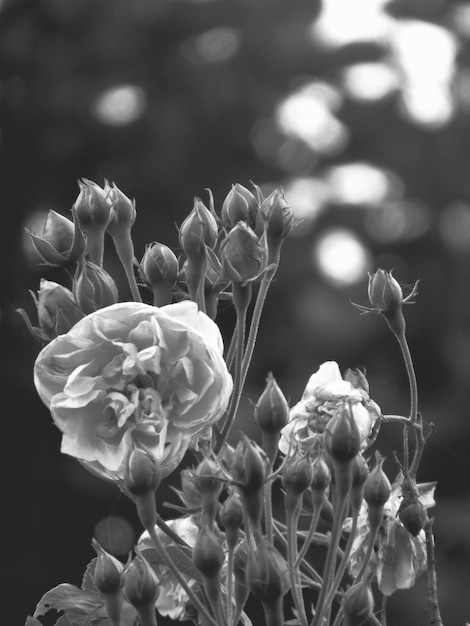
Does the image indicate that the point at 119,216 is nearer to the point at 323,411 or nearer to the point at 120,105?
the point at 323,411

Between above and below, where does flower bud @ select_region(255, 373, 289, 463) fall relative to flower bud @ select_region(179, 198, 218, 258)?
below

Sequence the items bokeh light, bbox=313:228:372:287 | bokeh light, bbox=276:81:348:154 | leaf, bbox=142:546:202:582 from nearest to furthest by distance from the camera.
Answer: leaf, bbox=142:546:202:582, bokeh light, bbox=313:228:372:287, bokeh light, bbox=276:81:348:154

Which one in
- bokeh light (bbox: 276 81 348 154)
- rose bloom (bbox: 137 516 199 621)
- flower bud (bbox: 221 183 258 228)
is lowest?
bokeh light (bbox: 276 81 348 154)

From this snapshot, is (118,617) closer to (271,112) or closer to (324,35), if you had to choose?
(271,112)

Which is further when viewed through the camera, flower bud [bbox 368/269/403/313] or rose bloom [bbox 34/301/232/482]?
flower bud [bbox 368/269/403/313]

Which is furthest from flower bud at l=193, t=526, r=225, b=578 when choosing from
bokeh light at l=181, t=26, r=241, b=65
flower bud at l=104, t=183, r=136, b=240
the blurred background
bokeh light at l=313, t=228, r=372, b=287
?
bokeh light at l=181, t=26, r=241, b=65

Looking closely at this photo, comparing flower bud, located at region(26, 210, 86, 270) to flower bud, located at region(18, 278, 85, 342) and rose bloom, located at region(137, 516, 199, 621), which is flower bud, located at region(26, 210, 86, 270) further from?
rose bloom, located at region(137, 516, 199, 621)

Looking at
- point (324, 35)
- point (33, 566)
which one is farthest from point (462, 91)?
point (33, 566)
